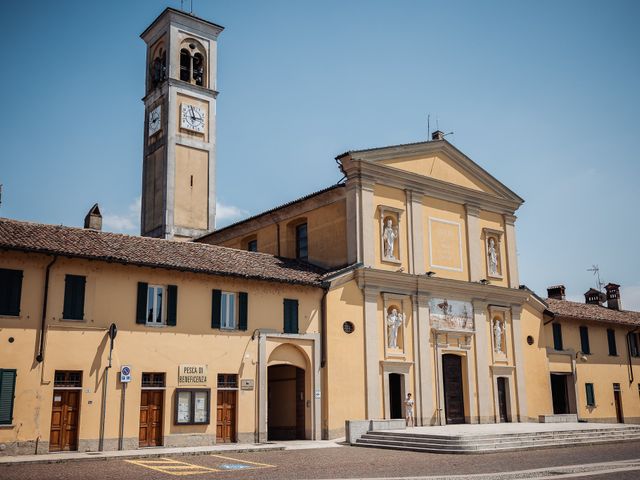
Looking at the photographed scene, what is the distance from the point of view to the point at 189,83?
152 ft

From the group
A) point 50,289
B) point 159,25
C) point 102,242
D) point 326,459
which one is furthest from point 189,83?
point 326,459

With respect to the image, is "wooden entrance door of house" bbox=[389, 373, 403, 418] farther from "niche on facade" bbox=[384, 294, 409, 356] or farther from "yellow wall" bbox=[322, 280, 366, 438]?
"yellow wall" bbox=[322, 280, 366, 438]

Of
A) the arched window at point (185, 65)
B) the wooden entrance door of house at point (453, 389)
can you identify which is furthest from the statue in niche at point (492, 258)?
the arched window at point (185, 65)

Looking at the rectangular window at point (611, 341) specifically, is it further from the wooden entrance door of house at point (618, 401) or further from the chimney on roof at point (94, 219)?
the chimney on roof at point (94, 219)

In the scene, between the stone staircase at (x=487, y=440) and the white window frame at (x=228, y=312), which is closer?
the stone staircase at (x=487, y=440)

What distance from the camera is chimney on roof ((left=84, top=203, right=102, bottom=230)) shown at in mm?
27891

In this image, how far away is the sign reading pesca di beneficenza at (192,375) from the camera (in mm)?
23250

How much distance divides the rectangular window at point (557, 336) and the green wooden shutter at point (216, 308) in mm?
20631

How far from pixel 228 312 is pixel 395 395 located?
9.08 metres

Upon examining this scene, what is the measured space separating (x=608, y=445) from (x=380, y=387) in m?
8.89

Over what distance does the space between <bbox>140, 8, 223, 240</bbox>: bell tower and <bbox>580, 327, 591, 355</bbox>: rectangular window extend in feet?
78.3

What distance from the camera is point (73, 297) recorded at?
2167cm

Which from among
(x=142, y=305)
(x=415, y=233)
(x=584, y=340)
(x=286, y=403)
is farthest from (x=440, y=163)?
(x=142, y=305)

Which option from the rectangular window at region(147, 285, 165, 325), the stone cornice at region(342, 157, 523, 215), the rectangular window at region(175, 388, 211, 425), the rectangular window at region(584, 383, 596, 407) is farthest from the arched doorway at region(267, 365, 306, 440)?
the rectangular window at region(584, 383, 596, 407)
